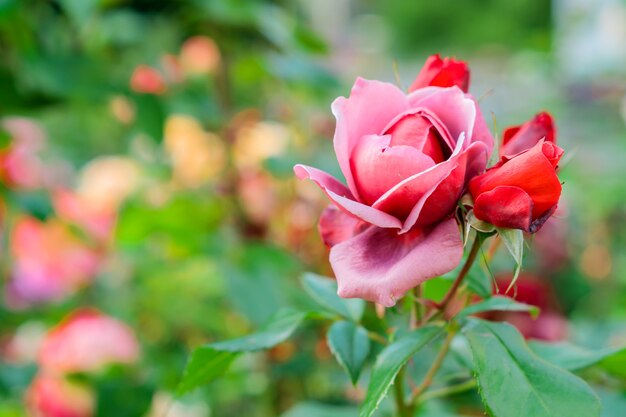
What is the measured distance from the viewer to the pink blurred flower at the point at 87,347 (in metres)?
0.70

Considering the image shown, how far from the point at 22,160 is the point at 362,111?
66 cm

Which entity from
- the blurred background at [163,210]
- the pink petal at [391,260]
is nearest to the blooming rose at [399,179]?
the pink petal at [391,260]

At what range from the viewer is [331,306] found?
→ 38 centimetres

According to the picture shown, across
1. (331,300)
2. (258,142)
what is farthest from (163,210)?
(331,300)

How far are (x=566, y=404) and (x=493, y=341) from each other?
0.12 ft

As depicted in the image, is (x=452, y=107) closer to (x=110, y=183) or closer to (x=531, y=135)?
(x=531, y=135)

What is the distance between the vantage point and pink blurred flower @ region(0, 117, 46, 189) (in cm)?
80

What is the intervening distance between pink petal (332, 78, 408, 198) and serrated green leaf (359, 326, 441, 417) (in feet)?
0.21

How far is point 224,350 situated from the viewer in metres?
0.34

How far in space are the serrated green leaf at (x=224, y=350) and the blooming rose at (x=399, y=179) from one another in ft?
0.18

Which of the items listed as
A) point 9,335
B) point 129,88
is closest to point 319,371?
point 129,88

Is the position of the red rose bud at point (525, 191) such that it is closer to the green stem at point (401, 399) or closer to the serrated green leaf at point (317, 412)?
the green stem at point (401, 399)

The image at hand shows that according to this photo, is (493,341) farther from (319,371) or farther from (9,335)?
(9,335)

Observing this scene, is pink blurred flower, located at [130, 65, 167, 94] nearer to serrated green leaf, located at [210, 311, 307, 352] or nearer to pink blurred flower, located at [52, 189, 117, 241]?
pink blurred flower, located at [52, 189, 117, 241]
